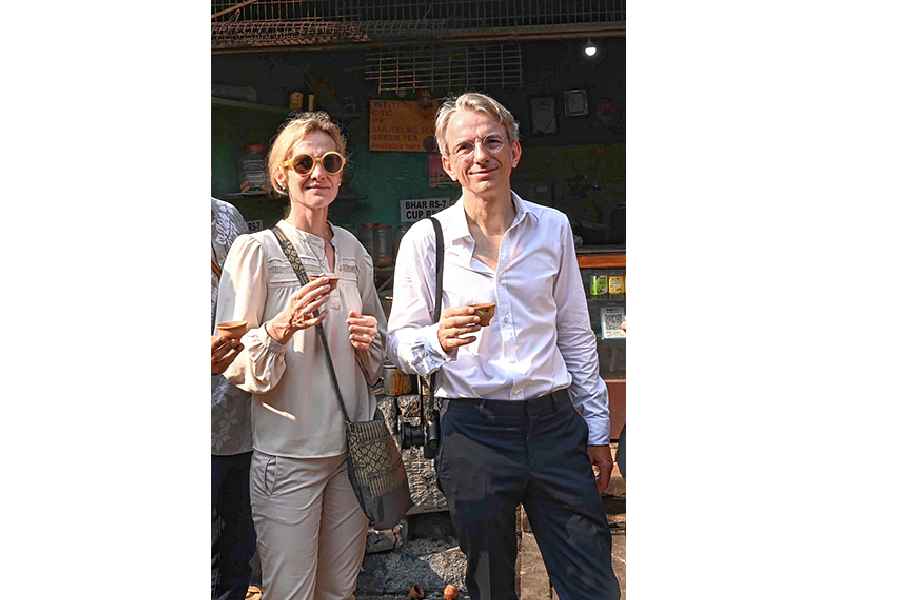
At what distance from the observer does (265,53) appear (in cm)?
266

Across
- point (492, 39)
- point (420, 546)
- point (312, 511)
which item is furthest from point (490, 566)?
point (492, 39)

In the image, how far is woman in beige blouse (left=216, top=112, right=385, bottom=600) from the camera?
2.43 metres

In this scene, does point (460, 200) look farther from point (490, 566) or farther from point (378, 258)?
point (490, 566)

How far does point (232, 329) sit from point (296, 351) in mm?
169

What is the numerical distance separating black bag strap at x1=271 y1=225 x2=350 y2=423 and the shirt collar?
377mm

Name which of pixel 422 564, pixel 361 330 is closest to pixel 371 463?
pixel 361 330

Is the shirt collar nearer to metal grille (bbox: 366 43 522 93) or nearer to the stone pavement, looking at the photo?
metal grille (bbox: 366 43 522 93)

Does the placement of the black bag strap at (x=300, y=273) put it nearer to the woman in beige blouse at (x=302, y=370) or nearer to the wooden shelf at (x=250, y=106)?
the woman in beige blouse at (x=302, y=370)

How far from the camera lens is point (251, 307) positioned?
7.93 feet

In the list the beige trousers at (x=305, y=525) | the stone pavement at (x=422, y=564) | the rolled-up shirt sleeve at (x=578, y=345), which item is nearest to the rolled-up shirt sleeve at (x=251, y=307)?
the beige trousers at (x=305, y=525)

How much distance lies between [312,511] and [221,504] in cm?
28

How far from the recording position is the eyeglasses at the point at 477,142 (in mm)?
2441

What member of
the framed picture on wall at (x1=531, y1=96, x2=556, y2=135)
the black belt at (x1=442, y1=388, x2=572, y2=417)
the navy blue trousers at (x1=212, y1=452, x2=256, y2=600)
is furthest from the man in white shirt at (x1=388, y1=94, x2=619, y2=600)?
the navy blue trousers at (x1=212, y1=452, x2=256, y2=600)

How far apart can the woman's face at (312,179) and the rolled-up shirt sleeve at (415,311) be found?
A: 23cm
